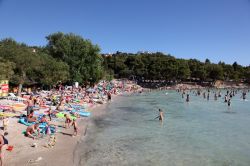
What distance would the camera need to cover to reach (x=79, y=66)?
58688 millimetres

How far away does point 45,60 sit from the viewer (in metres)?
48.0

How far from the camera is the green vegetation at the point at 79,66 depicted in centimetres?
3978

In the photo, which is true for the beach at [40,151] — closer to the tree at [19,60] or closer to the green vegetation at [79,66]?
the green vegetation at [79,66]

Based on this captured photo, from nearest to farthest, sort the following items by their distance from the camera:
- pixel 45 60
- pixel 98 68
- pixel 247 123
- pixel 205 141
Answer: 1. pixel 205 141
2. pixel 247 123
3. pixel 45 60
4. pixel 98 68

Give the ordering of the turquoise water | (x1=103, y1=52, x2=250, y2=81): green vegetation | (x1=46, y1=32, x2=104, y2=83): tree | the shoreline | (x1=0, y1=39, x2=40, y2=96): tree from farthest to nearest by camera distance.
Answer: (x1=103, y1=52, x2=250, y2=81): green vegetation < (x1=46, y1=32, x2=104, y2=83): tree < (x1=0, y1=39, x2=40, y2=96): tree < the turquoise water < the shoreline

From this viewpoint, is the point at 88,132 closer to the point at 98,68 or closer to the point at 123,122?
the point at 123,122

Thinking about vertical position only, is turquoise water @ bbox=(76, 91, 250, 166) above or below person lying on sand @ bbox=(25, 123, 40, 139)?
below

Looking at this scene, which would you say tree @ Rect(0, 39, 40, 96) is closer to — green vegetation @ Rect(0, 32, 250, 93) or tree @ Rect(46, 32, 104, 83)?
green vegetation @ Rect(0, 32, 250, 93)

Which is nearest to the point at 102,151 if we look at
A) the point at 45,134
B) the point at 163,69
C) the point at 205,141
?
the point at 45,134

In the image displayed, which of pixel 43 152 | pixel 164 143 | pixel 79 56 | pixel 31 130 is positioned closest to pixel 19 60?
pixel 79 56

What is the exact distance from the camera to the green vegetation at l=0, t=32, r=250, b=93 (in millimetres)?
39781

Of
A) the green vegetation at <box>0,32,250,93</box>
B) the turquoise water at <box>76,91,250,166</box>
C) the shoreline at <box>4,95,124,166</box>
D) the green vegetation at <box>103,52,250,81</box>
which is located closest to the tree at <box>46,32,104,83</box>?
the green vegetation at <box>0,32,250,93</box>

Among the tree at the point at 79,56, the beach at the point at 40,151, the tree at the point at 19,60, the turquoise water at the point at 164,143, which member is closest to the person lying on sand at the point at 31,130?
the beach at the point at 40,151

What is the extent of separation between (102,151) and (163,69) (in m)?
82.9
